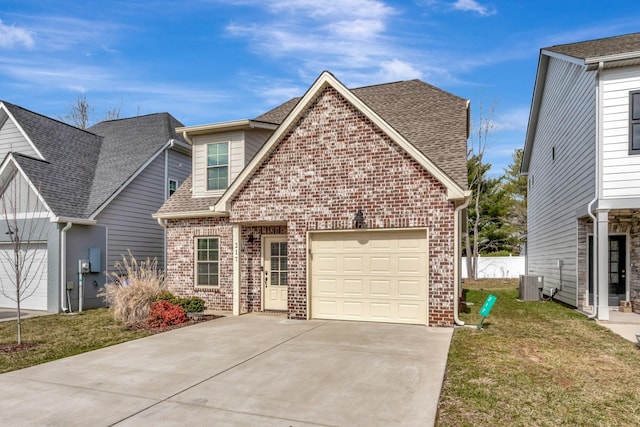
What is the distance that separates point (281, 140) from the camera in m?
10.8

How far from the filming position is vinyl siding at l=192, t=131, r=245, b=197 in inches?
495

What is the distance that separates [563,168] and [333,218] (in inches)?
347

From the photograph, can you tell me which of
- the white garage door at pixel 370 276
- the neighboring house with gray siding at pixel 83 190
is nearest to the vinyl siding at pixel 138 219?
the neighboring house with gray siding at pixel 83 190

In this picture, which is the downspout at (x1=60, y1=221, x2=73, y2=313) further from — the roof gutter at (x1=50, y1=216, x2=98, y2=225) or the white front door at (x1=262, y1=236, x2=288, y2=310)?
the white front door at (x1=262, y1=236, x2=288, y2=310)

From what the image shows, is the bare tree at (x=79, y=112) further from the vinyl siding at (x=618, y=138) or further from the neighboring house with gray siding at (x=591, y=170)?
the vinyl siding at (x=618, y=138)

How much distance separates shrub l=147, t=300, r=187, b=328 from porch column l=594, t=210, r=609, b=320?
34.0 ft

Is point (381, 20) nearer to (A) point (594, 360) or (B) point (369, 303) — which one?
(B) point (369, 303)

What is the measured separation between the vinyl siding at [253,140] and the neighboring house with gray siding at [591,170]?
8924 millimetres

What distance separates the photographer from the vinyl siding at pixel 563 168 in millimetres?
11375

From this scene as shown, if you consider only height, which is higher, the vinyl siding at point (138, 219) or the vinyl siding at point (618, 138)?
the vinyl siding at point (618, 138)

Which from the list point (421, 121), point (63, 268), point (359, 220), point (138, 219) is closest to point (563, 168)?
point (421, 121)

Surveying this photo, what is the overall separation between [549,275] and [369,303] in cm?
998

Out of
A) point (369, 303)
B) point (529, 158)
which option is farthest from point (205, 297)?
point (529, 158)

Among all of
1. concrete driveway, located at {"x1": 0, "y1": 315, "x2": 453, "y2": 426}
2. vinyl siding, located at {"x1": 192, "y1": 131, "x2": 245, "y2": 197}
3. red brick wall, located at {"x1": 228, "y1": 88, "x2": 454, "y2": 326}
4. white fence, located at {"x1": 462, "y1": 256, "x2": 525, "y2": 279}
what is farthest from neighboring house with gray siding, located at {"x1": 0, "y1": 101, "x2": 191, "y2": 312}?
white fence, located at {"x1": 462, "y1": 256, "x2": 525, "y2": 279}
